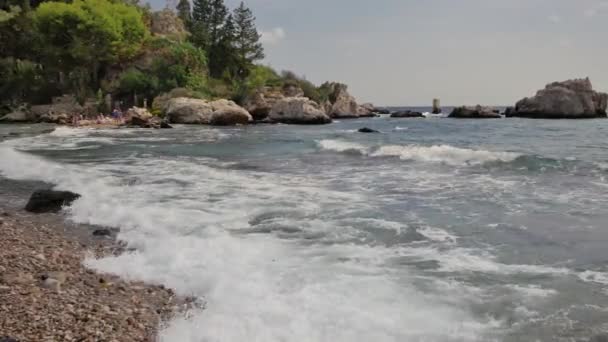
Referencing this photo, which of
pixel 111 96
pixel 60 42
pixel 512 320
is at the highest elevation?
pixel 60 42

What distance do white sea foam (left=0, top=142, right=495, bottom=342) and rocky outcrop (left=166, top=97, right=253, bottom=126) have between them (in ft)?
113

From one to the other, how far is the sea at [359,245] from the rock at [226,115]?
2883 centimetres

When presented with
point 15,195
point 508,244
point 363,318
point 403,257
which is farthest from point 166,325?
point 15,195

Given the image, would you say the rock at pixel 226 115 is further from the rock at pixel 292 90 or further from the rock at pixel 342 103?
the rock at pixel 342 103

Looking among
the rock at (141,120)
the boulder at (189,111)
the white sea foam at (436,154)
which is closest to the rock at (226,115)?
the boulder at (189,111)

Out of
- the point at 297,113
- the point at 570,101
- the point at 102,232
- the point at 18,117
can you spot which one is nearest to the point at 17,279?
the point at 102,232

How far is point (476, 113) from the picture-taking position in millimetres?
70562

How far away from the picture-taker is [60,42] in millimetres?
55469

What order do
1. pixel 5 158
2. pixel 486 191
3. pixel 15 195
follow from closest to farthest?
pixel 15 195, pixel 486 191, pixel 5 158

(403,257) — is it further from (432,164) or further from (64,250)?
(432,164)

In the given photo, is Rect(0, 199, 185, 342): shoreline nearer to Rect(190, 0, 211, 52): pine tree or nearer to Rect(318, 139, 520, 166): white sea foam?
Rect(318, 139, 520, 166): white sea foam

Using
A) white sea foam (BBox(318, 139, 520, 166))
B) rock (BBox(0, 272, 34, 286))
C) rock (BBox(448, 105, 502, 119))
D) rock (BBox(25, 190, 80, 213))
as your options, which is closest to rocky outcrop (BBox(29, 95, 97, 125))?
white sea foam (BBox(318, 139, 520, 166))

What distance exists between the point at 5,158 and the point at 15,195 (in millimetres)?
7795

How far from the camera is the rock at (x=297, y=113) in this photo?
5191 centimetres
